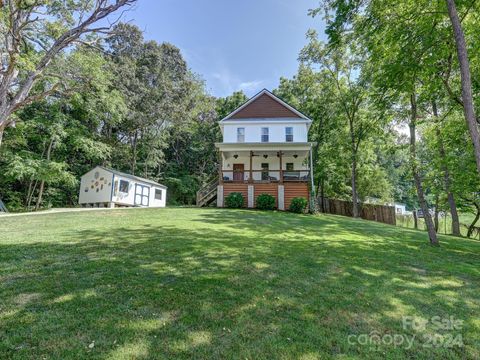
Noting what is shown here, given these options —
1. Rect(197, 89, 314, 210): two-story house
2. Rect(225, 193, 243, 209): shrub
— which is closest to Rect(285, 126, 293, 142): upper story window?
Rect(197, 89, 314, 210): two-story house

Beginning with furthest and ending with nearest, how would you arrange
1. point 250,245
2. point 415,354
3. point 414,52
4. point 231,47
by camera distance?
point 231,47
point 250,245
point 414,52
point 415,354

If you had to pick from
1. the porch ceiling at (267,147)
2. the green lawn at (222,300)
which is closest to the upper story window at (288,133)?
the porch ceiling at (267,147)

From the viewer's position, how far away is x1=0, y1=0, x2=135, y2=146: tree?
1127 cm

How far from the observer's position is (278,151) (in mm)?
18922

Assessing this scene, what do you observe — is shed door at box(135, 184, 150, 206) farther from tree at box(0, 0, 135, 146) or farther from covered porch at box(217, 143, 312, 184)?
tree at box(0, 0, 135, 146)

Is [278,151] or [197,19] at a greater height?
[197,19]

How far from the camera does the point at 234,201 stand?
1722cm

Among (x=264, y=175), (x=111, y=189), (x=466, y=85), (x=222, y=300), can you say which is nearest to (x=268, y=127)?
(x=264, y=175)

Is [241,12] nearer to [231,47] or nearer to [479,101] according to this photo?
[231,47]

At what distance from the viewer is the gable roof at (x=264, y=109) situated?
20.9 meters

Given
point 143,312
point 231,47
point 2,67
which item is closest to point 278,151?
point 231,47

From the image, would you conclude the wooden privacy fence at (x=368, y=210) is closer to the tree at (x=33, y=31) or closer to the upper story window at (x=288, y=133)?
the upper story window at (x=288, y=133)

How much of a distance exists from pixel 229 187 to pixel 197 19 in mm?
10265

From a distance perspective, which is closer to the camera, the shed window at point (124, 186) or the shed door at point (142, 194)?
the shed window at point (124, 186)
